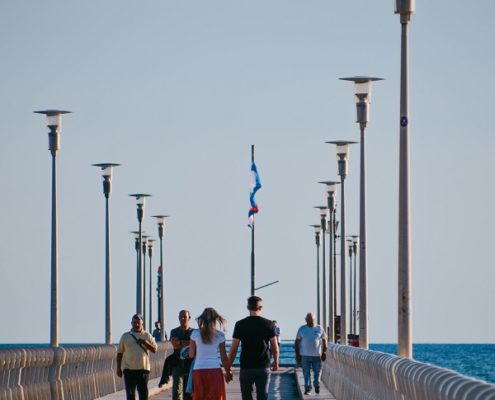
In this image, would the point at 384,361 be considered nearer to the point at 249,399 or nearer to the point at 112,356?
the point at 249,399

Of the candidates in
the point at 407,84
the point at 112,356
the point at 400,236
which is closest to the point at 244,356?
the point at 400,236

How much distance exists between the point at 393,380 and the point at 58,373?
9.15 m

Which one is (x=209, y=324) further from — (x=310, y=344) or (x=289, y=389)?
(x=289, y=389)

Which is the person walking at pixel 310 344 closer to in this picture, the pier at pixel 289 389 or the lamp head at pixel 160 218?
the pier at pixel 289 389

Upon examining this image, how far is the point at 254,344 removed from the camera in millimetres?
20703

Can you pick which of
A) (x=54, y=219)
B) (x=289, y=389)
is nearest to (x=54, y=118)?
(x=54, y=219)

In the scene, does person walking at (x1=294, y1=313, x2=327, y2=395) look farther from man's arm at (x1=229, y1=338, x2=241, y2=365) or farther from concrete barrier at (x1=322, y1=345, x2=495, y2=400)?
man's arm at (x1=229, y1=338, x2=241, y2=365)

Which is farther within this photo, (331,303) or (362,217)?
(331,303)

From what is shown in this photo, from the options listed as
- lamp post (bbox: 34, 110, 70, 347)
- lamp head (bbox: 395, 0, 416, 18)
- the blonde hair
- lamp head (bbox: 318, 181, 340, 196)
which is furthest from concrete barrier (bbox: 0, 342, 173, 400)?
lamp head (bbox: 318, 181, 340, 196)

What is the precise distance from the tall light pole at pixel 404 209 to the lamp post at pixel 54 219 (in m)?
11.9

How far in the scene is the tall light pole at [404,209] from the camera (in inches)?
933

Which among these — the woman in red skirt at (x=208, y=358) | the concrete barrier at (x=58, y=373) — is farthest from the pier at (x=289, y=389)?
the woman in red skirt at (x=208, y=358)

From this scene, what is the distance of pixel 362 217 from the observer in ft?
116

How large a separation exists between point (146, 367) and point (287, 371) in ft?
107
